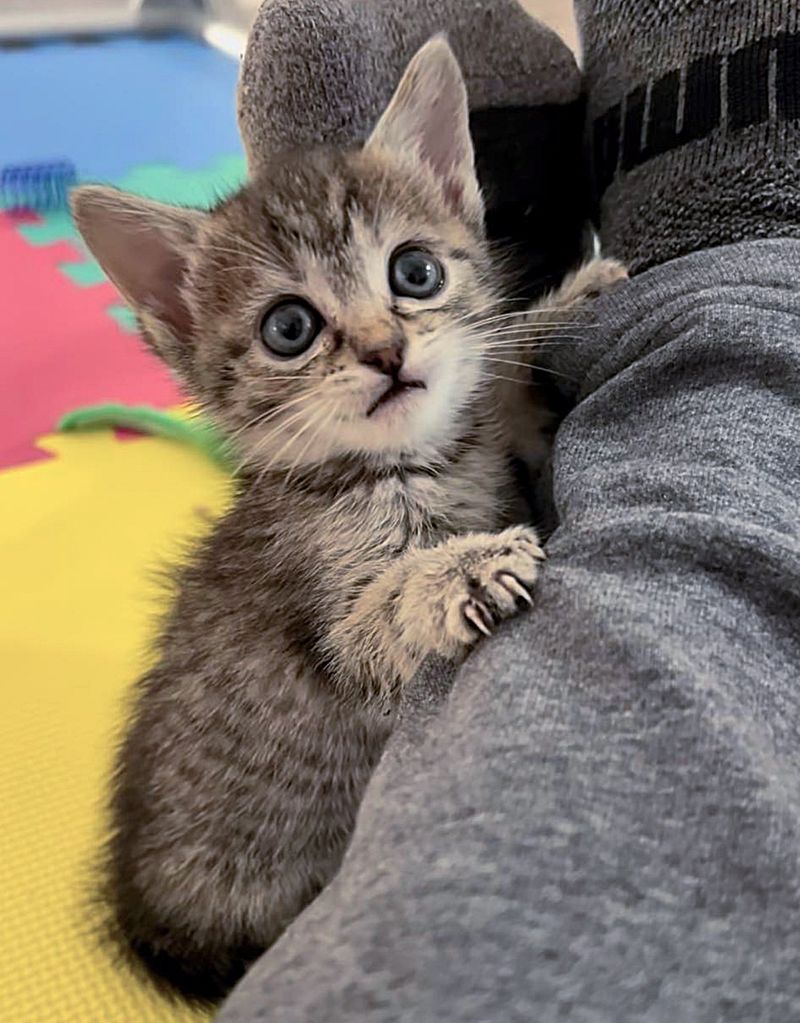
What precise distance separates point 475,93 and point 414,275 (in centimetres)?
47

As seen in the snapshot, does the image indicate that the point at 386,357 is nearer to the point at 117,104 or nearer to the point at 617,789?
the point at 617,789

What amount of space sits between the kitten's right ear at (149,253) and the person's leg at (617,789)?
49 cm

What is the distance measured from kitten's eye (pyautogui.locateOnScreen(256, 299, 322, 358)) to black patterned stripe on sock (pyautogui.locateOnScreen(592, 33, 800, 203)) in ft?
1.59

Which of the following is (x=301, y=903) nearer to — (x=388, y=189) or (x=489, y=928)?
(x=489, y=928)

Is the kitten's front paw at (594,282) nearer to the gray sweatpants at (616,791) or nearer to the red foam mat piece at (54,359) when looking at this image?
the gray sweatpants at (616,791)

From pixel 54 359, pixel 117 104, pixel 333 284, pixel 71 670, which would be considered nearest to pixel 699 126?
pixel 333 284

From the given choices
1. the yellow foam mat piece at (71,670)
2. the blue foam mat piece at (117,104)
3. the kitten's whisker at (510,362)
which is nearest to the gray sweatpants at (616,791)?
the kitten's whisker at (510,362)

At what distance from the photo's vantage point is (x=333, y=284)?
96cm

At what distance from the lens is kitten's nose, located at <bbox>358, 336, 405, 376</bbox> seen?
35.5 inches

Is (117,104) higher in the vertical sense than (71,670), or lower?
higher

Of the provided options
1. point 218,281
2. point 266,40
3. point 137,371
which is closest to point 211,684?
point 218,281

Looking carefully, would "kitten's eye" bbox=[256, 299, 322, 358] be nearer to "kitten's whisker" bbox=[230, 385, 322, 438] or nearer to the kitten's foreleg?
"kitten's whisker" bbox=[230, 385, 322, 438]

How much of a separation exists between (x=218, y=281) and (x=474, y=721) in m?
0.59

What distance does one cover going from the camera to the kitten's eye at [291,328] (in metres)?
0.96
